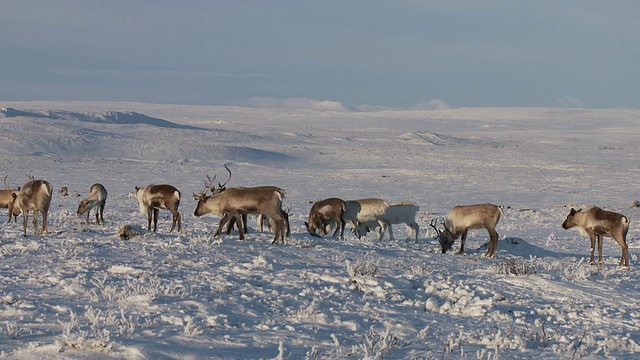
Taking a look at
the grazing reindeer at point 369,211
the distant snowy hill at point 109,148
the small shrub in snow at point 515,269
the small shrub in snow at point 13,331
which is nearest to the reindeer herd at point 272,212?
the grazing reindeer at point 369,211

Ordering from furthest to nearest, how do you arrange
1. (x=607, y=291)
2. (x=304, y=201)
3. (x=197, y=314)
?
(x=304, y=201), (x=607, y=291), (x=197, y=314)

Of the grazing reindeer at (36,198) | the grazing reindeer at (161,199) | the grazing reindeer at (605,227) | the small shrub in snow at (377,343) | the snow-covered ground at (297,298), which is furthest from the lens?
the grazing reindeer at (161,199)

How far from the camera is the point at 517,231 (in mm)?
24266

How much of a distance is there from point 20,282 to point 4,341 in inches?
107

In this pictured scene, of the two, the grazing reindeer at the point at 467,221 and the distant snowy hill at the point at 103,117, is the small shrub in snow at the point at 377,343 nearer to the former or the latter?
the grazing reindeer at the point at 467,221

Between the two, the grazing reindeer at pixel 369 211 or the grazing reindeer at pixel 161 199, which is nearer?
the grazing reindeer at pixel 161 199

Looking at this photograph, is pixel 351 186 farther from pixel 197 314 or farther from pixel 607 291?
pixel 197 314

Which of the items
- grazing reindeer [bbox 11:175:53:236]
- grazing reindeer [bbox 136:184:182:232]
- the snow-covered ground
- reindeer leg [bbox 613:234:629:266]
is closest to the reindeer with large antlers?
the snow-covered ground

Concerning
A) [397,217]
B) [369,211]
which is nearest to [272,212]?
[369,211]

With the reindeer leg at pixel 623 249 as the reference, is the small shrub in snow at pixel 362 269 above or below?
below

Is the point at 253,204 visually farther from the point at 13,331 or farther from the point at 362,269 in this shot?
the point at 13,331

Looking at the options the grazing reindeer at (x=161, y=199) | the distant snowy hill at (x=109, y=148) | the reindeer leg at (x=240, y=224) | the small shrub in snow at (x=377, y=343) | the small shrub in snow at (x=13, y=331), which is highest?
the distant snowy hill at (x=109, y=148)

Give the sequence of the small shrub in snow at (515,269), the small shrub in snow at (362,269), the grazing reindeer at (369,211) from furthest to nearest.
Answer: the grazing reindeer at (369,211)
the small shrub in snow at (515,269)
the small shrub in snow at (362,269)

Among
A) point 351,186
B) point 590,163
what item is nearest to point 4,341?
point 351,186
